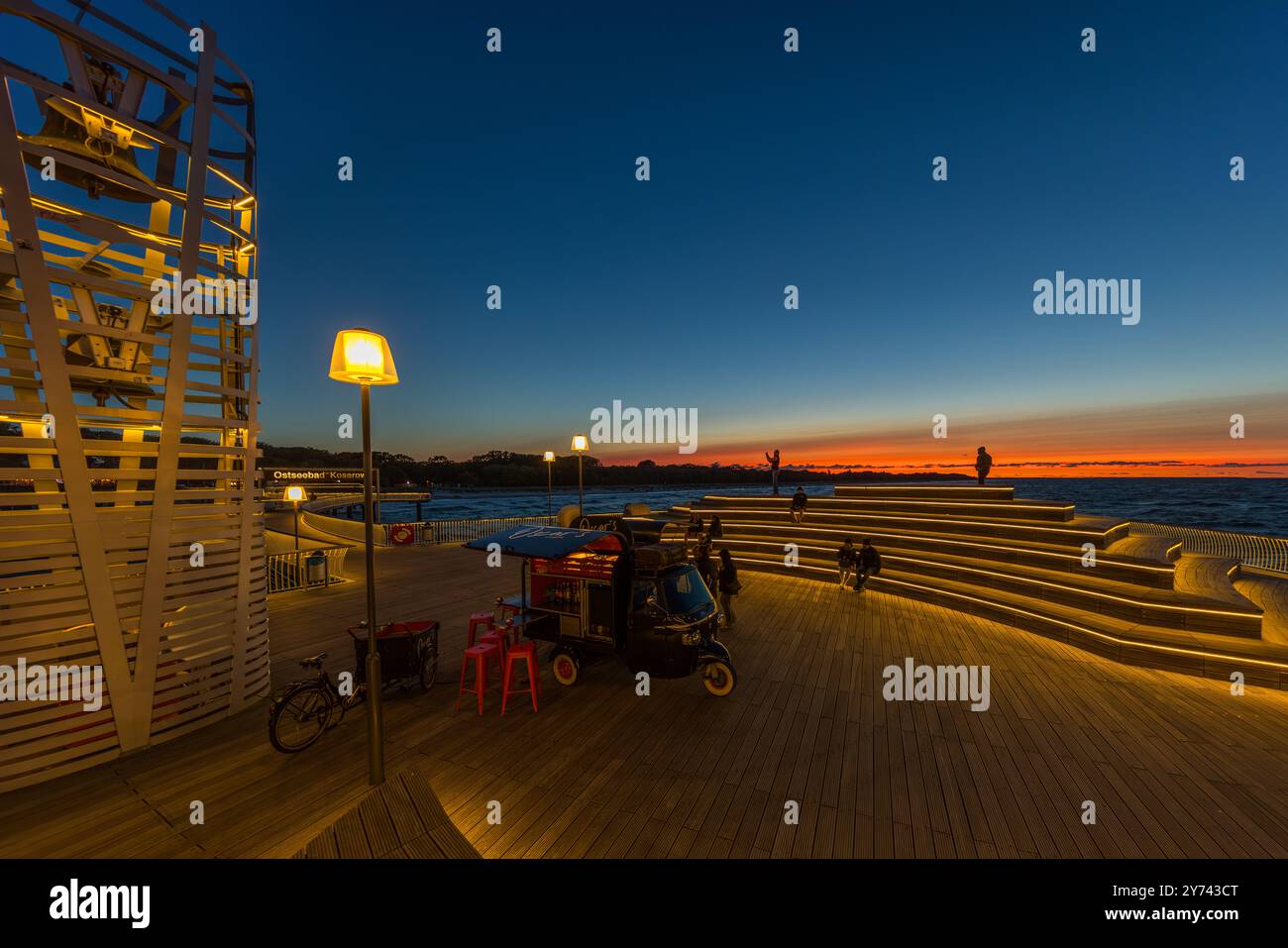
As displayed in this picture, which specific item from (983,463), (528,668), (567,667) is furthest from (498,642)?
(983,463)

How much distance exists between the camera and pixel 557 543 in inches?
273

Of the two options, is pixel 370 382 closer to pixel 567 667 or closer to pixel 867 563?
pixel 567 667

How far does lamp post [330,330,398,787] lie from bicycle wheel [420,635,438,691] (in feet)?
6.69

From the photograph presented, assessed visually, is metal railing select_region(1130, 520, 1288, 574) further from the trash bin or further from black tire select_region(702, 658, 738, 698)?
the trash bin

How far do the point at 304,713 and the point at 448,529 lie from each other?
1762 centimetres

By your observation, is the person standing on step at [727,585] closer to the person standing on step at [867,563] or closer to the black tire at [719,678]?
the black tire at [719,678]

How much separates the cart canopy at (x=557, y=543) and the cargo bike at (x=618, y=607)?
0.05ft

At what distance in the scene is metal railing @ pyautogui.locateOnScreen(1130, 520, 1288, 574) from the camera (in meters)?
12.0

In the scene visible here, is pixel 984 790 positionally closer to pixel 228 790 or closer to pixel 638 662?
pixel 638 662

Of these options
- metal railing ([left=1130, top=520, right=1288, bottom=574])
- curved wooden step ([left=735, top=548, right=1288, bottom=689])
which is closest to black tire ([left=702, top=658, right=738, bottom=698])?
curved wooden step ([left=735, top=548, right=1288, bottom=689])

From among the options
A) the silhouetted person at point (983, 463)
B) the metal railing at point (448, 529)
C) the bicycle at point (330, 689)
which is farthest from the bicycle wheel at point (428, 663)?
the silhouetted person at point (983, 463)

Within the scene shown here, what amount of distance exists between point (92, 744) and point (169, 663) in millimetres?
892
